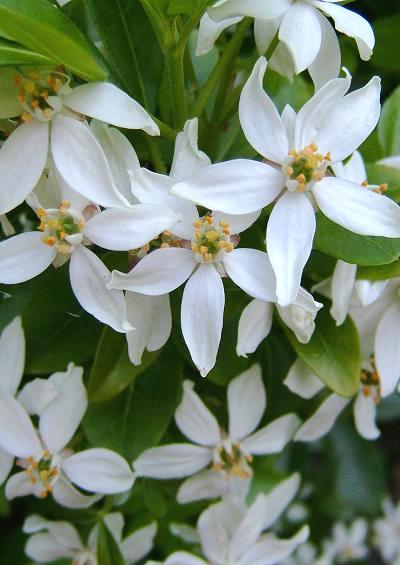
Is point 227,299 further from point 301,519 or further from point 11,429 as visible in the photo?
point 301,519

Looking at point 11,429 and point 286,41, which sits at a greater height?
point 286,41

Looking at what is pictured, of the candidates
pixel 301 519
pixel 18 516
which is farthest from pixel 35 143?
pixel 301 519

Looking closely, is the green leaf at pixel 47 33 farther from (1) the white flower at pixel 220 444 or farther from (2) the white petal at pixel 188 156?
(1) the white flower at pixel 220 444

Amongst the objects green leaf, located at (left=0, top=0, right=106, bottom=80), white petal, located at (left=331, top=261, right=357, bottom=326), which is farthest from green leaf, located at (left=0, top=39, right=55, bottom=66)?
white petal, located at (left=331, top=261, right=357, bottom=326)

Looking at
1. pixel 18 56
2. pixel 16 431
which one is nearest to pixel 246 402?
pixel 16 431

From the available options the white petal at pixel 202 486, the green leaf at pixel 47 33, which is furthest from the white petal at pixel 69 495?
the green leaf at pixel 47 33
